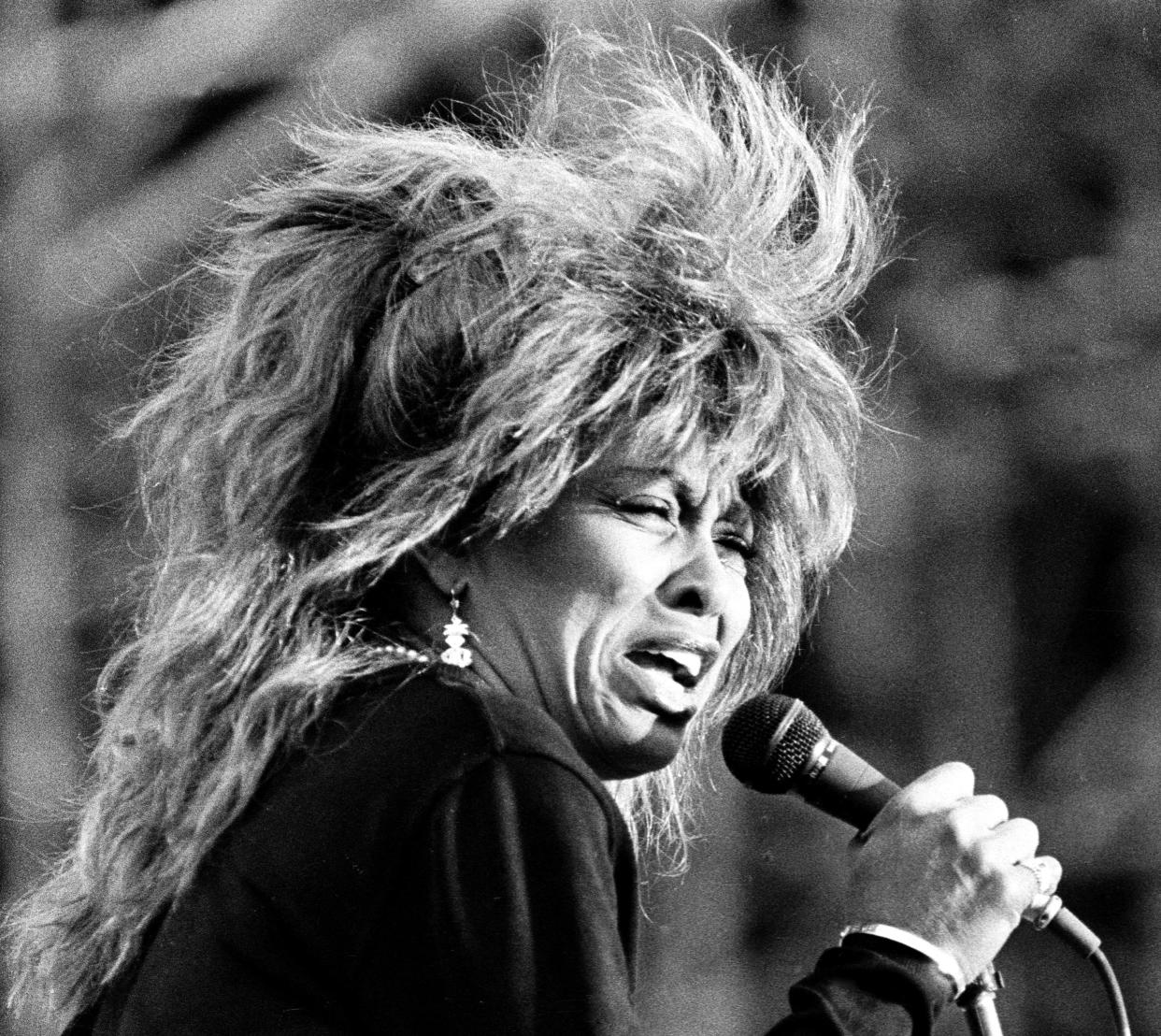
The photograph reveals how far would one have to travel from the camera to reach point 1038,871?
1876 millimetres

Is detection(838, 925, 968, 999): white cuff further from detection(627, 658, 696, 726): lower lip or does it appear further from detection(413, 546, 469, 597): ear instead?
detection(413, 546, 469, 597): ear

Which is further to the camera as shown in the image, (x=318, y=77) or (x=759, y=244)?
(x=318, y=77)

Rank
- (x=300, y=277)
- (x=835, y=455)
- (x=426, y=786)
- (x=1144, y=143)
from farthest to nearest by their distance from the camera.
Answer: (x=1144, y=143) → (x=835, y=455) → (x=300, y=277) → (x=426, y=786)

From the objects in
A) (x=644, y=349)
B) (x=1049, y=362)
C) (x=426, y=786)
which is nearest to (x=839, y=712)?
(x=1049, y=362)

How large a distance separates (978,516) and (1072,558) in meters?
0.18

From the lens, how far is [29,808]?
3.54 m

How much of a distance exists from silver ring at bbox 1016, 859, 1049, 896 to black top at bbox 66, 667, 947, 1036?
0.52 ft

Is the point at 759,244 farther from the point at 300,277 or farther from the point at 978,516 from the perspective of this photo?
the point at 978,516

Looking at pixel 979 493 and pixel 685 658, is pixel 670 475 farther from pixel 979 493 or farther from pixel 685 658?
pixel 979 493

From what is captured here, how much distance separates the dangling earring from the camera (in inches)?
73.3

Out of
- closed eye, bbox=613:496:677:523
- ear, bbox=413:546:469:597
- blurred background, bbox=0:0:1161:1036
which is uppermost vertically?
ear, bbox=413:546:469:597

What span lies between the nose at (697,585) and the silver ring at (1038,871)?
37 cm

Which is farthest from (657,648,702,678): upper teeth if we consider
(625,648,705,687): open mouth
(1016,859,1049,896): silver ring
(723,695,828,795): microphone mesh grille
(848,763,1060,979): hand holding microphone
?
(1016,859,1049,896): silver ring

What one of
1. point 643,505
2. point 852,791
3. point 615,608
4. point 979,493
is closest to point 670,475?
point 643,505
